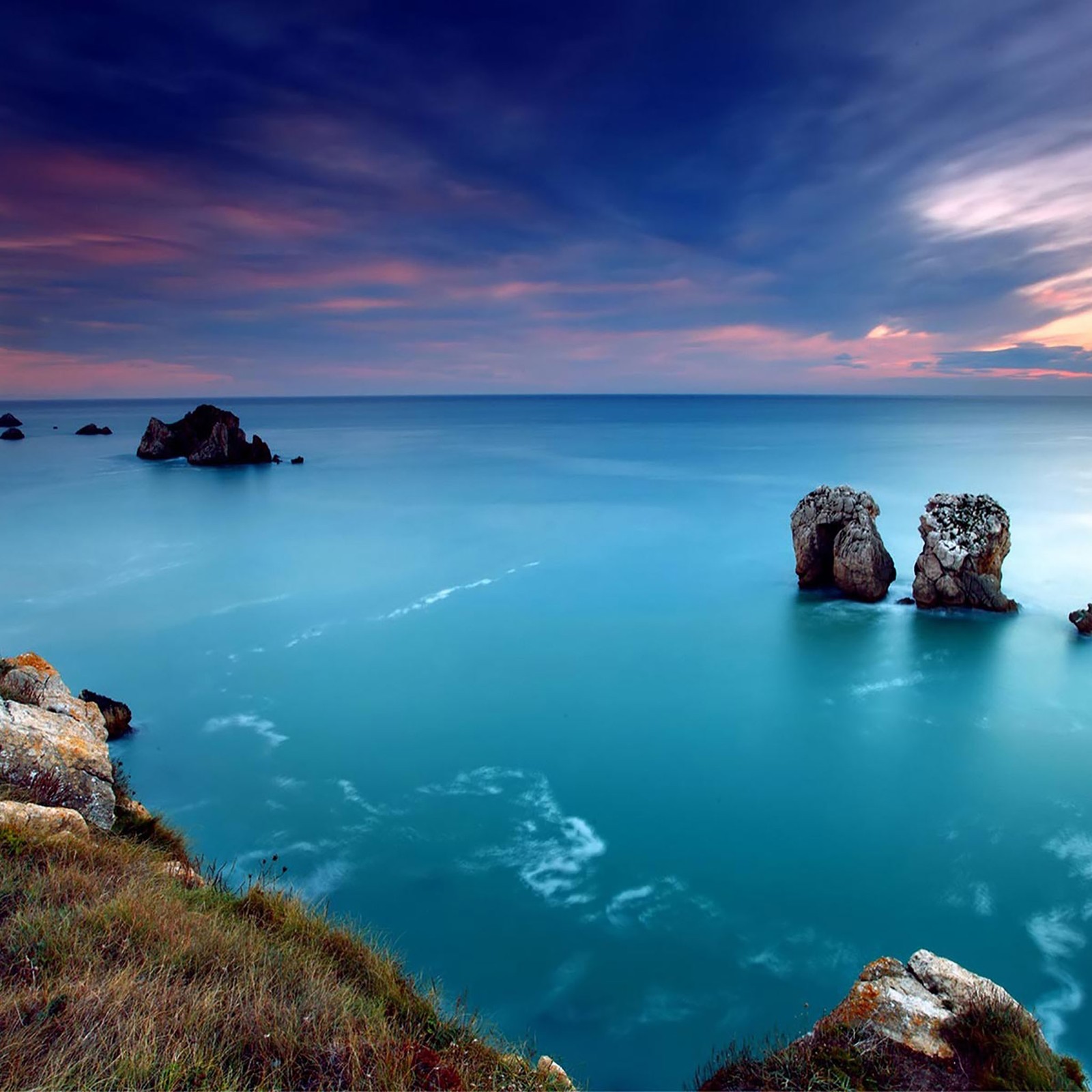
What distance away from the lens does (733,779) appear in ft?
36.8

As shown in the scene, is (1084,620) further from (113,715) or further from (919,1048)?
(113,715)

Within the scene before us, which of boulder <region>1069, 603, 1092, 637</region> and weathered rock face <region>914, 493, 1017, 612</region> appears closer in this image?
boulder <region>1069, 603, 1092, 637</region>

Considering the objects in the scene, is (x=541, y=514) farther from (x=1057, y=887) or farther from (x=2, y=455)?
(x=2, y=455)

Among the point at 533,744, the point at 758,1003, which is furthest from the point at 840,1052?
the point at 533,744

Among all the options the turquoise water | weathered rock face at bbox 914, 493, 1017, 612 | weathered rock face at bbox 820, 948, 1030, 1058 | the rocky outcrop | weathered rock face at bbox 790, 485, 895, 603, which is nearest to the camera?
weathered rock face at bbox 820, 948, 1030, 1058

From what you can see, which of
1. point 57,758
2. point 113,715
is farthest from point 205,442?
point 57,758

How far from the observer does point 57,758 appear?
21.2ft

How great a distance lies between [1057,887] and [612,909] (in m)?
5.78

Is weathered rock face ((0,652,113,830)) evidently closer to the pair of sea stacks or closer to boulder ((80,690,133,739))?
boulder ((80,690,133,739))

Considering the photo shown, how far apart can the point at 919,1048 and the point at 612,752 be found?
781 cm

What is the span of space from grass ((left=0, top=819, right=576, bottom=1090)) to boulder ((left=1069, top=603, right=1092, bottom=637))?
1845 cm

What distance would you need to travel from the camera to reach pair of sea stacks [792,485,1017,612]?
59.7ft

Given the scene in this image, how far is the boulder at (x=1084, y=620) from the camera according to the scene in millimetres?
16906

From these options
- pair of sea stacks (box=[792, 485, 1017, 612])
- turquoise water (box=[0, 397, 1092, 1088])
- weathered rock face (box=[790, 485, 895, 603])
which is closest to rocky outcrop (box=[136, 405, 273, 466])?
turquoise water (box=[0, 397, 1092, 1088])
